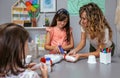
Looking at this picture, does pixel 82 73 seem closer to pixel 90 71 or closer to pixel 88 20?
pixel 90 71

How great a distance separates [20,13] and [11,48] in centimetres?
209

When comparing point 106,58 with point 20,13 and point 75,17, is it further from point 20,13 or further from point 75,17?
point 20,13

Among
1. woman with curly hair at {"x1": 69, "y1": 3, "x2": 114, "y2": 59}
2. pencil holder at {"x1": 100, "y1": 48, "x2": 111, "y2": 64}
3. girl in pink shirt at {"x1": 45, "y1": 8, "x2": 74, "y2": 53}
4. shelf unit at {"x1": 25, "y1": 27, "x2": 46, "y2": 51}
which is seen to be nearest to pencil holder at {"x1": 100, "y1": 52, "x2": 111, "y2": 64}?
pencil holder at {"x1": 100, "y1": 48, "x2": 111, "y2": 64}

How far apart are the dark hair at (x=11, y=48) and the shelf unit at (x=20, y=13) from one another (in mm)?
1999

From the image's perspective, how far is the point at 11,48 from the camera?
3.06ft

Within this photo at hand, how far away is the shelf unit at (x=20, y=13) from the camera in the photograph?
116 inches

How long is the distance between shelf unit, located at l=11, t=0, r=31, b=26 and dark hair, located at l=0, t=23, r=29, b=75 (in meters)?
2.00

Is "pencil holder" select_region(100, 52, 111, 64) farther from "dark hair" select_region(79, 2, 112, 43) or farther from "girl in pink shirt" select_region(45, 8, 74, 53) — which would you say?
"girl in pink shirt" select_region(45, 8, 74, 53)

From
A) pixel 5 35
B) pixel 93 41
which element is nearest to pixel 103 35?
pixel 93 41

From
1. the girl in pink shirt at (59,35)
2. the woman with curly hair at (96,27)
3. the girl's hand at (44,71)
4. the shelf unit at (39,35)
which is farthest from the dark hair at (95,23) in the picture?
the shelf unit at (39,35)

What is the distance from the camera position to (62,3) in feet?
9.65

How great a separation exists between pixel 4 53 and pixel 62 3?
2112 mm

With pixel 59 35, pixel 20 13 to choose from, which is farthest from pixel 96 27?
pixel 20 13

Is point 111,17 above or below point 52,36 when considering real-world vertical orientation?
above
